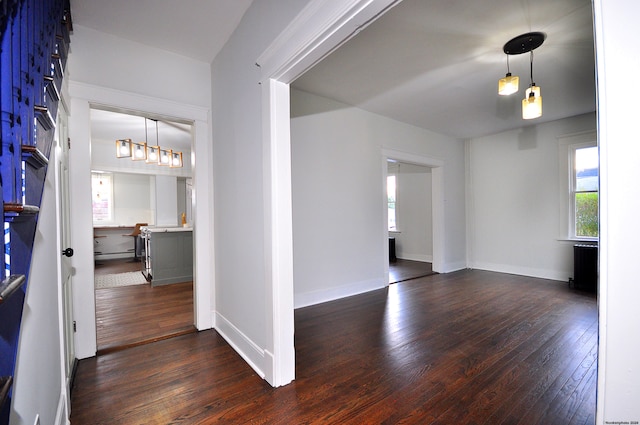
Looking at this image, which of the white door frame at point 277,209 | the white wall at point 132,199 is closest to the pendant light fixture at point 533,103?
the white door frame at point 277,209

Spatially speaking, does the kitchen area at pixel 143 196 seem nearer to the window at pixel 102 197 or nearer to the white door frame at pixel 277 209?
the window at pixel 102 197

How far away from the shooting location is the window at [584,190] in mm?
4668

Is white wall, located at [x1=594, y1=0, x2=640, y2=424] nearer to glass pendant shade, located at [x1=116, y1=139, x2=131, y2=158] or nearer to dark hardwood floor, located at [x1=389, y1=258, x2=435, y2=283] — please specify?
dark hardwood floor, located at [x1=389, y1=258, x2=435, y2=283]

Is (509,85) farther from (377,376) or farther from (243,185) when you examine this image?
(377,376)

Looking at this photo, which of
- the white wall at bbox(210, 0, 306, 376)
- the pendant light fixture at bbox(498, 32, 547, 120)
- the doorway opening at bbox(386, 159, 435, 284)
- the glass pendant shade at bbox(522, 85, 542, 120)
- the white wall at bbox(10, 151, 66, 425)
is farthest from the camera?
the doorway opening at bbox(386, 159, 435, 284)

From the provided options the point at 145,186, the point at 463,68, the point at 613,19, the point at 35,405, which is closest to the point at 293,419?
the point at 35,405

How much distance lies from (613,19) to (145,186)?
931 cm

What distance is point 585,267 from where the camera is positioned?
434cm

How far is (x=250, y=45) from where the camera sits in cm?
223

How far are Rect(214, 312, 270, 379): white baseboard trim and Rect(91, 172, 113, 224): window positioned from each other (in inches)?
261

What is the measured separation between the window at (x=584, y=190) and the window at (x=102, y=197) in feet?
33.9

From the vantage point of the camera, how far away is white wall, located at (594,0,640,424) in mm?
569

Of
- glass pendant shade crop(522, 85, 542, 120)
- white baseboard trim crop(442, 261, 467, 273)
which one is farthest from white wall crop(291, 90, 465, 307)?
glass pendant shade crop(522, 85, 542, 120)

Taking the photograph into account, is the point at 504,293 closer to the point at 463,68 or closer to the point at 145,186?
the point at 463,68
